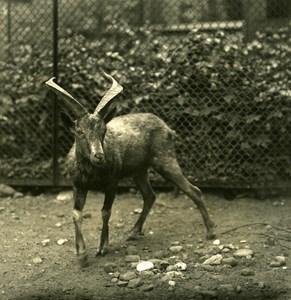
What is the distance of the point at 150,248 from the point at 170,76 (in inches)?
108

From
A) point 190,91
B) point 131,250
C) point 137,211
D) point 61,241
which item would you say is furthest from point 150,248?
point 190,91

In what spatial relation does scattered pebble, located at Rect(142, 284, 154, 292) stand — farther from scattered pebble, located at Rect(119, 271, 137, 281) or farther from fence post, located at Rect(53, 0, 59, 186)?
fence post, located at Rect(53, 0, 59, 186)

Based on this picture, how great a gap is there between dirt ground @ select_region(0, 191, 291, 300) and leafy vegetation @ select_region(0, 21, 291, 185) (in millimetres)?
599

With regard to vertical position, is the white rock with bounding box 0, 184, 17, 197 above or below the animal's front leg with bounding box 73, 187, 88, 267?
below

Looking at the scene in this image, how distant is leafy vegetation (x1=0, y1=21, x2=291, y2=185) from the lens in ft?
30.5

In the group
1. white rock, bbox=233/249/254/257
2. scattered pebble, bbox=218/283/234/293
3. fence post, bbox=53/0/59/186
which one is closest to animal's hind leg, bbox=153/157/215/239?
white rock, bbox=233/249/254/257

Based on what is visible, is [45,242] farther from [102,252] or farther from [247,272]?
[247,272]

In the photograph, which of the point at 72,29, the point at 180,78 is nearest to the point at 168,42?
the point at 180,78

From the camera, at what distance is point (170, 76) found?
9.50m

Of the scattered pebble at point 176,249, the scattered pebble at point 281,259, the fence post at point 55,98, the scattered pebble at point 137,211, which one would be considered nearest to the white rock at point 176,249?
the scattered pebble at point 176,249

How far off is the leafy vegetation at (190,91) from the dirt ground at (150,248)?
23.6 inches

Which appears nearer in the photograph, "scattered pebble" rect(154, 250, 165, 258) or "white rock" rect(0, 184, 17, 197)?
"scattered pebble" rect(154, 250, 165, 258)

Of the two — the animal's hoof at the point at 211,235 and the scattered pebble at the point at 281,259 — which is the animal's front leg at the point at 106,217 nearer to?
the animal's hoof at the point at 211,235

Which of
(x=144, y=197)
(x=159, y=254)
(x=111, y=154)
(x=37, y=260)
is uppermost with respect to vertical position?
(x=111, y=154)
